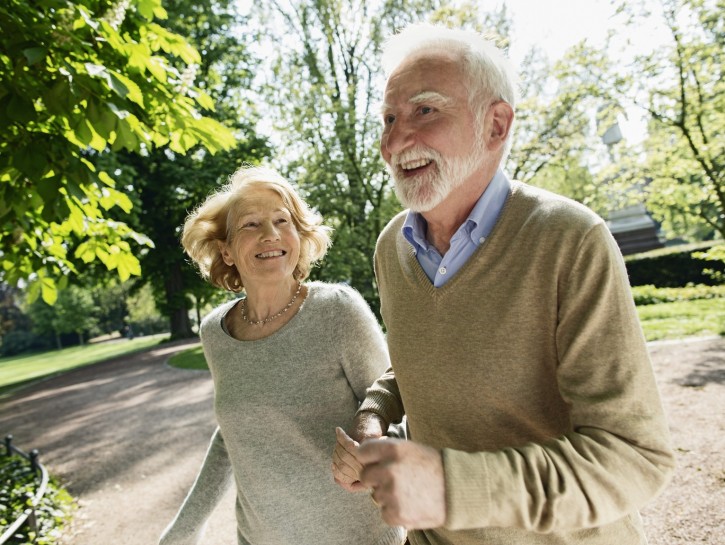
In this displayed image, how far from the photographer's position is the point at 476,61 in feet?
5.14

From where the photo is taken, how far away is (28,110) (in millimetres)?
2223

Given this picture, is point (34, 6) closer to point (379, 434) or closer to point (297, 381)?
point (297, 381)

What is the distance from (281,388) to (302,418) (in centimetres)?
16

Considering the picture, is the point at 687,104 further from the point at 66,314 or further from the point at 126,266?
the point at 66,314

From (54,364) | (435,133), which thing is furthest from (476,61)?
(54,364)

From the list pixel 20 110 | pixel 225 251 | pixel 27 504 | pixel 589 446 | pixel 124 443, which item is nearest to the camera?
pixel 589 446

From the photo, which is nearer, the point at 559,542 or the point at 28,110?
the point at 559,542

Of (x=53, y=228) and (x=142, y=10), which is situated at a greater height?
(x=142, y=10)

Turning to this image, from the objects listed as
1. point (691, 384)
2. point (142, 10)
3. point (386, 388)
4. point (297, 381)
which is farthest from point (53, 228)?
point (691, 384)

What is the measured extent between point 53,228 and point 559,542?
454 cm

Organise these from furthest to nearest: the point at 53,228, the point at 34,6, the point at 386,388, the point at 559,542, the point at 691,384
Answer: the point at 691,384 < the point at 53,228 < the point at 34,6 < the point at 386,388 < the point at 559,542

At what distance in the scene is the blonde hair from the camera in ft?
8.13

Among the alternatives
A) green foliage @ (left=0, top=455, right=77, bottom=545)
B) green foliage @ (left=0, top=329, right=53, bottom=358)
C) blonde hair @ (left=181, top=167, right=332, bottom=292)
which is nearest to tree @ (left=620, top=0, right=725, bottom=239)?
blonde hair @ (left=181, top=167, right=332, bottom=292)

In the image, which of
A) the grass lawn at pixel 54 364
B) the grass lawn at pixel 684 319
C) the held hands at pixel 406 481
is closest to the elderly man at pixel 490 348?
the held hands at pixel 406 481
